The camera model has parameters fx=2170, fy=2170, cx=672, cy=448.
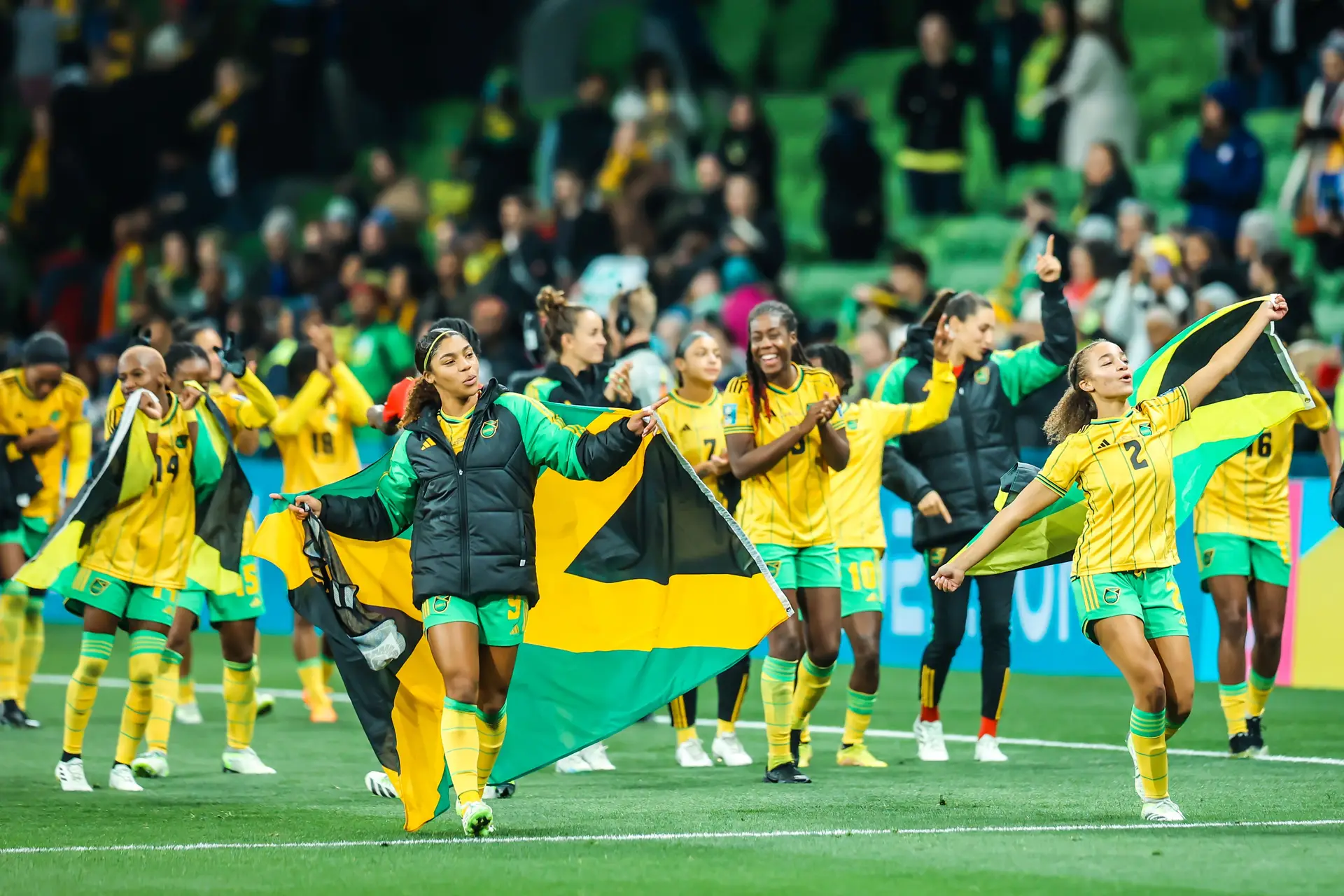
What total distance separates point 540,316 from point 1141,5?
12.3m

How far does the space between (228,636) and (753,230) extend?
9.51 meters

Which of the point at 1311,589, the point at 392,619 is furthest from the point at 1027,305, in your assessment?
the point at 392,619

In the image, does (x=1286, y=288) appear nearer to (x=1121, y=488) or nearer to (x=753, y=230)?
(x=753, y=230)

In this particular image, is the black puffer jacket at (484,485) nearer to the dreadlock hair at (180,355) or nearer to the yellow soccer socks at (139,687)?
the yellow soccer socks at (139,687)

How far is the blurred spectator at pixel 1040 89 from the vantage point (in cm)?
2028

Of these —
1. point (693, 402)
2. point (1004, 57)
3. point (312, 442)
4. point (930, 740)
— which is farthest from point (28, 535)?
point (1004, 57)

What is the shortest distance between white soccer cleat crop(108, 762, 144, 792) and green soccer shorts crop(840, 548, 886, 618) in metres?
3.73

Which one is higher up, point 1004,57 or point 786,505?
point 1004,57

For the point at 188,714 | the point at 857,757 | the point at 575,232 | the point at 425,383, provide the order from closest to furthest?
the point at 425,383, the point at 857,757, the point at 188,714, the point at 575,232

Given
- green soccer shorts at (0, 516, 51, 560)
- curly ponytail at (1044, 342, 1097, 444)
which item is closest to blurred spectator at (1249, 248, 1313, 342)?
curly ponytail at (1044, 342, 1097, 444)

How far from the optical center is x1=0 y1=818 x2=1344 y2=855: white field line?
8.68 metres

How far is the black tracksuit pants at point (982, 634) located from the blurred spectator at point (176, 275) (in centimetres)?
1430

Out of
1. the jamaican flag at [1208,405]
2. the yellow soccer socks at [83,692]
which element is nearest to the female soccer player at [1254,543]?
the jamaican flag at [1208,405]

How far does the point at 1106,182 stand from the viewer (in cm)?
1842
